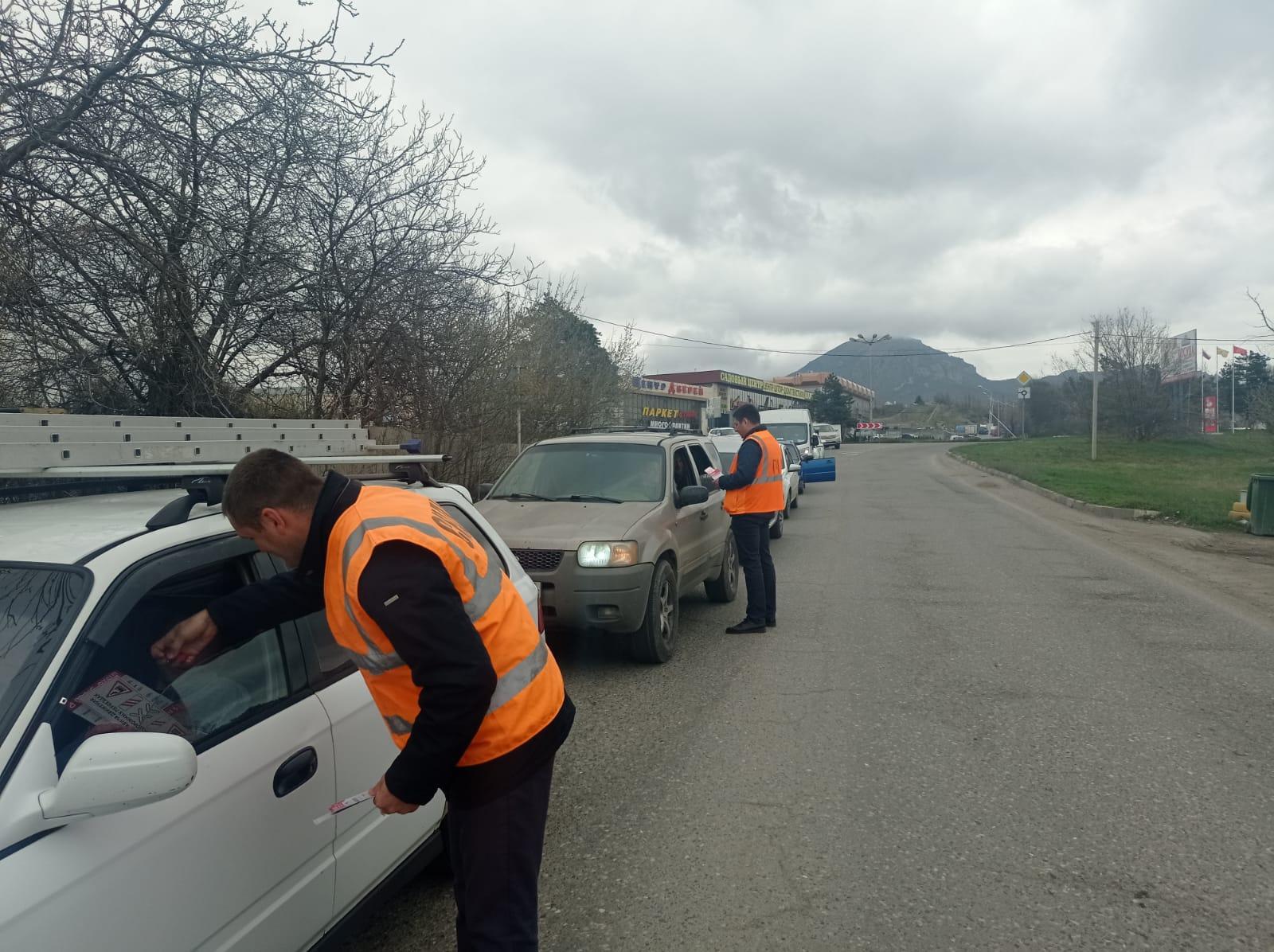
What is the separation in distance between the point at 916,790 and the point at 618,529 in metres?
2.91

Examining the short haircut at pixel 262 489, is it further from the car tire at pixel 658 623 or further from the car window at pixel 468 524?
the car tire at pixel 658 623

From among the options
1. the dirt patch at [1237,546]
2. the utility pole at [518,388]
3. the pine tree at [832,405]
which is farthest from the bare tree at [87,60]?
the pine tree at [832,405]

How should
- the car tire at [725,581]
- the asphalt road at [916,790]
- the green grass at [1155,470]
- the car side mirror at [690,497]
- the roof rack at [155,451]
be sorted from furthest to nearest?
the green grass at [1155,470]
the car tire at [725,581]
the car side mirror at [690,497]
the asphalt road at [916,790]
the roof rack at [155,451]

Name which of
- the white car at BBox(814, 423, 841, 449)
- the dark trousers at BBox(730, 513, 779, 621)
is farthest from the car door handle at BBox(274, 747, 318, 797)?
the white car at BBox(814, 423, 841, 449)

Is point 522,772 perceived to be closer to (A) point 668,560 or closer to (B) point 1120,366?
(A) point 668,560

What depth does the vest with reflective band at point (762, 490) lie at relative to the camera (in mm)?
7723

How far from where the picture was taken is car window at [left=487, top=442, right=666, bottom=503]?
7484 millimetres

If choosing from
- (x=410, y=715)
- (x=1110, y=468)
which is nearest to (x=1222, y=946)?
(x=410, y=715)

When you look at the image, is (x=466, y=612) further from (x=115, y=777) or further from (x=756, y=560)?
(x=756, y=560)

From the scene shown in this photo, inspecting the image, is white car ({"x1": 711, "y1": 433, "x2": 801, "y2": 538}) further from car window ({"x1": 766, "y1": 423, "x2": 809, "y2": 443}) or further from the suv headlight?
the suv headlight

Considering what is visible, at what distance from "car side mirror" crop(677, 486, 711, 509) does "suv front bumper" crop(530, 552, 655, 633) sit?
1228 mm

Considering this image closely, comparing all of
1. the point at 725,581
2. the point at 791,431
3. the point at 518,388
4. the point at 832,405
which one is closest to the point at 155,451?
the point at 725,581

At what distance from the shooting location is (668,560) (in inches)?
277

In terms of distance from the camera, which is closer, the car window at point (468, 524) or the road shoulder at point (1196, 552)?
the car window at point (468, 524)
